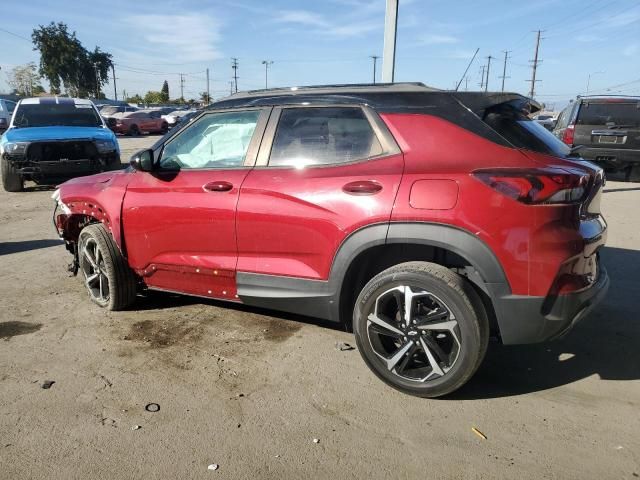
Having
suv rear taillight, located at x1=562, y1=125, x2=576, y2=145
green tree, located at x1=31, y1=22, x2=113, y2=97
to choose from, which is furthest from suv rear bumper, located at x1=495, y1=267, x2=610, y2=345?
green tree, located at x1=31, y1=22, x2=113, y2=97

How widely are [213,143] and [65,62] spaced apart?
228ft

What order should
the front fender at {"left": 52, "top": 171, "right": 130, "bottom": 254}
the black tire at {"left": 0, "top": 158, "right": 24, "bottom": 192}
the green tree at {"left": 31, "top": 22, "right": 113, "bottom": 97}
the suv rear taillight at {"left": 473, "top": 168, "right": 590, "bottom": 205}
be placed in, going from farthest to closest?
1. the green tree at {"left": 31, "top": 22, "right": 113, "bottom": 97}
2. the black tire at {"left": 0, "top": 158, "right": 24, "bottom": 192}
3. the front fender at {"left": 52, "top": 171, "right": 130, "bottom": 254}
4. the suv rear taillight at {"left": 473, "top": 168, "right": 590, "bottom": 205}

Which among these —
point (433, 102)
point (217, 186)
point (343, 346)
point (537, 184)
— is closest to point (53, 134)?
point (217, 186)

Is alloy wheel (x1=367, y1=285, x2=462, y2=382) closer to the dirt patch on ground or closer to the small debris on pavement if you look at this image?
the small debris on pavement

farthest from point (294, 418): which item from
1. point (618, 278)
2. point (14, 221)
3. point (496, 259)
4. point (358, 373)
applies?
point (14, 221)

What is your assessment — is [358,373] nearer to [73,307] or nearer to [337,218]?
[337,218]

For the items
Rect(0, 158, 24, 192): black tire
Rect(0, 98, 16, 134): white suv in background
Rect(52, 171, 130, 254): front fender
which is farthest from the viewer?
Rect(0, 98, 16, 134): white suv in background

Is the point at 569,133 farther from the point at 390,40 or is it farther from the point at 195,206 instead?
the point at 195,206

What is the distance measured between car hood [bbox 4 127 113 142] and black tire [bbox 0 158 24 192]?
484 millimetres

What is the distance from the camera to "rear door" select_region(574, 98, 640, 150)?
10.6 meters

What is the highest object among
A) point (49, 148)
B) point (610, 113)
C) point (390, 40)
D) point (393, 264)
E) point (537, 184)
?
point (390, 40)

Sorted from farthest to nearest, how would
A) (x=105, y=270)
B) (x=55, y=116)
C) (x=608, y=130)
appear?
(x=608, y=130) < (x=55, y=116) < (x=105, y=270)

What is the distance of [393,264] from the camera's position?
3195mm

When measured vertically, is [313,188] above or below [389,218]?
above
